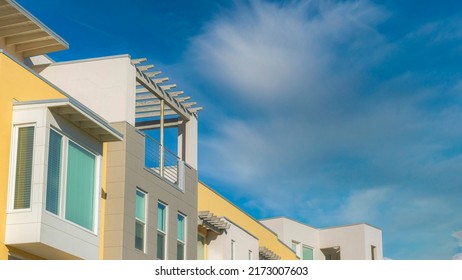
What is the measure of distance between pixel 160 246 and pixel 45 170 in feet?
25.9

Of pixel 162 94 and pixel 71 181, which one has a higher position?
pixel 162 94

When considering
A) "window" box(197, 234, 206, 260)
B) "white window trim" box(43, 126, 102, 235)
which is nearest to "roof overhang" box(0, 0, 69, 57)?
"white window trim" box(43, 126, 102, 235)

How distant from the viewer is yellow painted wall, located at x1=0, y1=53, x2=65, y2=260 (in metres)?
20.4

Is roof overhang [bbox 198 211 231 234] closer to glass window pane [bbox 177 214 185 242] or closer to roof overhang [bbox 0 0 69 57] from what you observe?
glass window pane [bbox 177 214 185 242]

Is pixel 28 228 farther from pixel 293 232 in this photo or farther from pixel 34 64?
pixel 293 232

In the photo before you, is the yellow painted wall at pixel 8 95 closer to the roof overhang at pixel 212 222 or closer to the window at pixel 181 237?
the window at pixel 181 237

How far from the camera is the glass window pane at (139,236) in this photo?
26.5 meters

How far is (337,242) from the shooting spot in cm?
5472

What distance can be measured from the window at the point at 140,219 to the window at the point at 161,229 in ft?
3.40

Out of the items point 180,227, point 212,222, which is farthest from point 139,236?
point 212,222

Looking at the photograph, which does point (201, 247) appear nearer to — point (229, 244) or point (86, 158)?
point (229, 244)

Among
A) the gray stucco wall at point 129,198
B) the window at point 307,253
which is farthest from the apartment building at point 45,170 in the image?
the window at point 307,253
